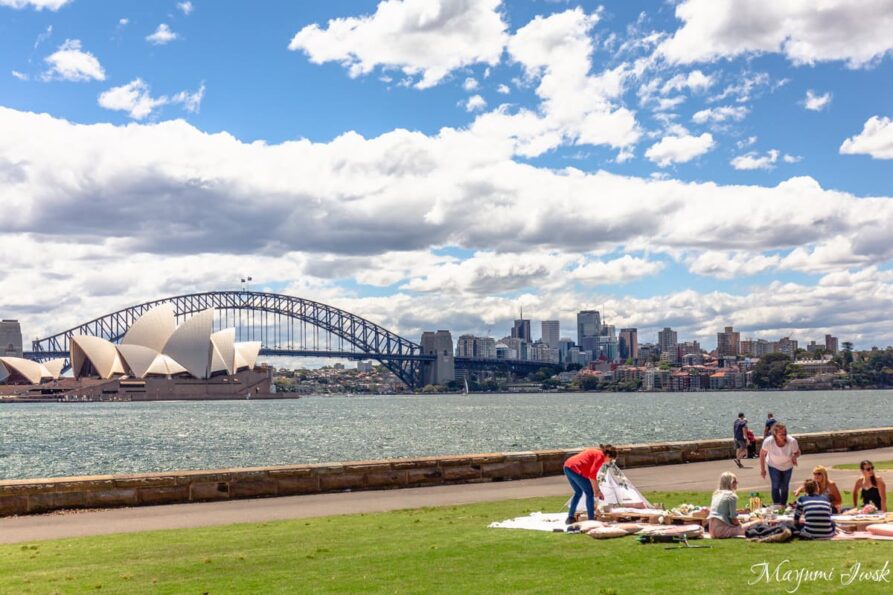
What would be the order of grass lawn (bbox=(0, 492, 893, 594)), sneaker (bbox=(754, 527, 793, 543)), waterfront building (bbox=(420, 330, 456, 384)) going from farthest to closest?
waterfront building (bbox=(420, 330, 456, 384)), sneaker (bbox=(754, 527, 793, 543)), grass lawn (bbox=(0, 492, 893, 594))

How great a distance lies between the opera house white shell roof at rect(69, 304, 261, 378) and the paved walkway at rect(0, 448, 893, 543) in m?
124

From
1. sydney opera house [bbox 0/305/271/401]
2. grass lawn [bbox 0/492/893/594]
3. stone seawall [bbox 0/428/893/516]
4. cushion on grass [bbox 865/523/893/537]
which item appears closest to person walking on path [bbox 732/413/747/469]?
stone seawall [bbox 0/428/893/516]

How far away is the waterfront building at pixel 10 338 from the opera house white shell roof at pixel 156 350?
44.9 metres

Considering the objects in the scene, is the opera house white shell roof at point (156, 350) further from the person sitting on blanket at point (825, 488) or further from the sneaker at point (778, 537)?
the sneaker at point (778, 537)

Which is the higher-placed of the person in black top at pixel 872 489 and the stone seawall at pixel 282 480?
the person in black top at pixel 872 489

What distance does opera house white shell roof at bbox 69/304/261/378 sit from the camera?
13788cm

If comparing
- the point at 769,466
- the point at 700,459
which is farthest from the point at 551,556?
the point at 700,459

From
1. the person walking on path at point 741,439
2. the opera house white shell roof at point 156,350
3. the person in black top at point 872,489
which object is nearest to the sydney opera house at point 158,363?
the opera house white shell roof at point 156,350

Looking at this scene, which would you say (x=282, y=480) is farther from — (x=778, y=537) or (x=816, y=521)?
(x=816, y=521)

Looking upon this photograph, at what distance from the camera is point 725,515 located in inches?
371

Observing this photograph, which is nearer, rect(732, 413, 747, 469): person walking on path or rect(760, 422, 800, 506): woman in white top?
rect(760, 422, 800, 506): woman in white top

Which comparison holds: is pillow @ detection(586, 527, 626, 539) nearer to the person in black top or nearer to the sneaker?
the sneaker

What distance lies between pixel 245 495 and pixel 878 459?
12.6 m

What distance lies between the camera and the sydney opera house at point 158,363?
13875 centimetres
